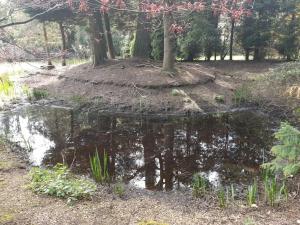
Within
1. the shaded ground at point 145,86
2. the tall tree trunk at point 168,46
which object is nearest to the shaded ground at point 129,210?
the shaded ground at point 145,86

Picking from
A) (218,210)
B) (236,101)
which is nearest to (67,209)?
(218,210)

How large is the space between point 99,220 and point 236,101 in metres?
9.01

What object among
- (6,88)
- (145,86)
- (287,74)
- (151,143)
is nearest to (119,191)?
(151,143)

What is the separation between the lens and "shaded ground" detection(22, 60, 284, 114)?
40.4 ft

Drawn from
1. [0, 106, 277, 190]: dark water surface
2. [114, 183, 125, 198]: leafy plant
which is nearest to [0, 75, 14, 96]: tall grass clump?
[0, 106, 277, 190]: dark water surface

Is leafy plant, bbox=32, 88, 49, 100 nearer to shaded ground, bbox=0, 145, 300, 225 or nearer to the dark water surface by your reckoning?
the dark water surface

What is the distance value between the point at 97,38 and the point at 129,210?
42.7 feet

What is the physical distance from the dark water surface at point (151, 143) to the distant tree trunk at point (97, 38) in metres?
4.91

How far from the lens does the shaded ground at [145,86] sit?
40.4ft

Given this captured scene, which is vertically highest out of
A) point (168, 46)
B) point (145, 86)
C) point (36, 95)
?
point (168, 46)

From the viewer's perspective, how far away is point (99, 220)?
4824 millimetres

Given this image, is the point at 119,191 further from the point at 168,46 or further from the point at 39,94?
the point at 39,94

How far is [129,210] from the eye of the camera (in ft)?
17.2

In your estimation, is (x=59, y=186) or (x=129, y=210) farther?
(x=59, y=186)
